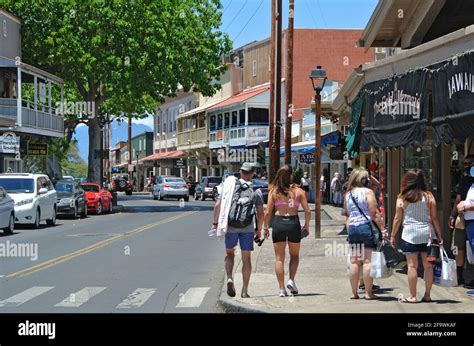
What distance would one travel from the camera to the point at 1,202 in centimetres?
2214

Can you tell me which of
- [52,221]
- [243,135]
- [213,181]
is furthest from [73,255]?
[243,135]

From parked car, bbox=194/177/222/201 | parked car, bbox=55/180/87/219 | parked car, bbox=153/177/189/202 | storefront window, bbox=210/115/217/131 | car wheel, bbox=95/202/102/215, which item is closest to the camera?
parked car, bbox=55/180/87/219

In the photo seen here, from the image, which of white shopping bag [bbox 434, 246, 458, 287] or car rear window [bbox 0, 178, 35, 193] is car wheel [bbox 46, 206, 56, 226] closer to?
car rear window [bbox 0, 178, 35, 193]

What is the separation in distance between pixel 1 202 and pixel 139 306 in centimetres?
1217

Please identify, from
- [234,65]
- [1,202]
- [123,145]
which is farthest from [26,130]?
[123,145]

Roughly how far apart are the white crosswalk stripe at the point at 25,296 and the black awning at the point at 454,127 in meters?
6.25

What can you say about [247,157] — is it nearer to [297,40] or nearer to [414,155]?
[297,40]

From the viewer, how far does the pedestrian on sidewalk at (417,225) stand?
34.3 feet

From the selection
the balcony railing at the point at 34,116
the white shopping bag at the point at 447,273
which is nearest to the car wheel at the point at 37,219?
the balcony railing at the point at 34,116

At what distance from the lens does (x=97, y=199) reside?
35.6m

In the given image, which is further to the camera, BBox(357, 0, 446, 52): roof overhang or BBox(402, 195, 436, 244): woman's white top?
BBox(357, 0, 446, 52): roof overhang

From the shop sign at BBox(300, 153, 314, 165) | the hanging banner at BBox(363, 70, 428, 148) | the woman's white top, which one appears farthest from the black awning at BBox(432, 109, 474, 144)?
the shop sign at BBox(300, 153, 314, 165)

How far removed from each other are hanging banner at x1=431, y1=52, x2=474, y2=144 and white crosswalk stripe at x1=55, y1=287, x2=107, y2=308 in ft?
18.0

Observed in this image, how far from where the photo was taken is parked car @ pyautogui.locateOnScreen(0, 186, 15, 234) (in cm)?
2228
